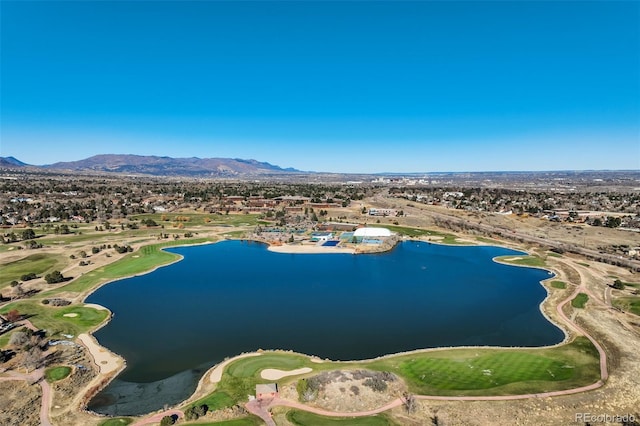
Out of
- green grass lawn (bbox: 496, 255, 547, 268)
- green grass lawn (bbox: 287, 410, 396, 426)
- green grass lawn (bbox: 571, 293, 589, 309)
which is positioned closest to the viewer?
green grass lawn (bbox: 287, 410, 396, 426)

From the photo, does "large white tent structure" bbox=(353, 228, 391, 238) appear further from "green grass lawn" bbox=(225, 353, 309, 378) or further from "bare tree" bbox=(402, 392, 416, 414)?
"bare tree" bbox=(402, 392, 416, 414)

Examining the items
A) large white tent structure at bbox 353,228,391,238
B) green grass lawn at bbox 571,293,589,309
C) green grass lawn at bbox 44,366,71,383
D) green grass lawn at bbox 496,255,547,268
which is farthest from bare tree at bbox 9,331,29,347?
green grass lawn at bbox 496,255,547,268

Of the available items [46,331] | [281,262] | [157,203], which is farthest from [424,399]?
[157,203]

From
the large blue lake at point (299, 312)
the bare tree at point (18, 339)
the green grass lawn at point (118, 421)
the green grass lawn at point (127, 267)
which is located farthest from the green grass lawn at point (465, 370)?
the green grass lawn at point (127, 267)

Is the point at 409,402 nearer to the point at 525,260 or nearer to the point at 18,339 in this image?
the point at 18,339

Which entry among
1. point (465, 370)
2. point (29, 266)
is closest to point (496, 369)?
point (465, 370)

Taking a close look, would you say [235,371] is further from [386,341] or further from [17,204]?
[17,204]
